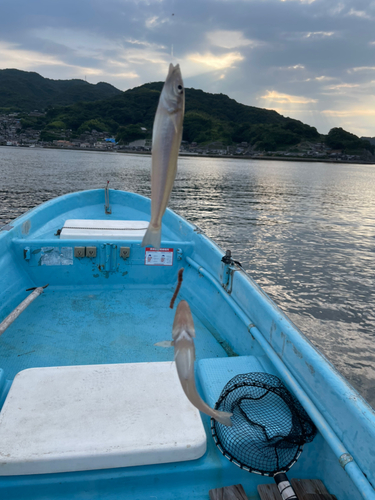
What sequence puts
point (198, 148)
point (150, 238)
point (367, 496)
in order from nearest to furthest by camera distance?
point (150, 238), point (367, 496), point (198, 148)

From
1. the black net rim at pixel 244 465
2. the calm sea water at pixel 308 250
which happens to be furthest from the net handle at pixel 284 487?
the calm sea water at pixel 308 250

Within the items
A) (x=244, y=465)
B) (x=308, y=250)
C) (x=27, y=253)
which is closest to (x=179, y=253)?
(x=27, y=253)

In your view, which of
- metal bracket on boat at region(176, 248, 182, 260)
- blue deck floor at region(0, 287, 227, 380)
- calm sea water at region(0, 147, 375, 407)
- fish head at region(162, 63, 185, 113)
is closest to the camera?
fish head at region(162, 63, 185, 113)

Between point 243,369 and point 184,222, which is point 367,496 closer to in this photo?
point 243,369

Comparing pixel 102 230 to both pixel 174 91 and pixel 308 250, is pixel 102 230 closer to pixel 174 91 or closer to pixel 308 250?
pixel 174 91

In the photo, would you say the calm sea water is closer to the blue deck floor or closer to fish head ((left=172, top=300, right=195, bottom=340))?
the blue deck floor

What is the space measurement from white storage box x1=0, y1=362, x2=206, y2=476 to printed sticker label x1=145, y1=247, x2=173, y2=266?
9.60ft

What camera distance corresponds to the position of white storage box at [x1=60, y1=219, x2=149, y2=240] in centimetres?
590

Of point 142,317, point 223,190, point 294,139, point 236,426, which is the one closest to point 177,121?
point 236,426

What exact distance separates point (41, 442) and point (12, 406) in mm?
471

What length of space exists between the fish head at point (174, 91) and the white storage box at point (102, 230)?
16.8ft

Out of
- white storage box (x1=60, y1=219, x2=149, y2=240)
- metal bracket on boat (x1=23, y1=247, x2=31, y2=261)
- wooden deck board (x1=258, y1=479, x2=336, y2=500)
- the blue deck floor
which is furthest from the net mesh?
metal bracket on boat (x1=23, y1=247, x2=31, y2=261)

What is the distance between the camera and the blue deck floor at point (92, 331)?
13.1 ft

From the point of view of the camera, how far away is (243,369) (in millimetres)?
3354
